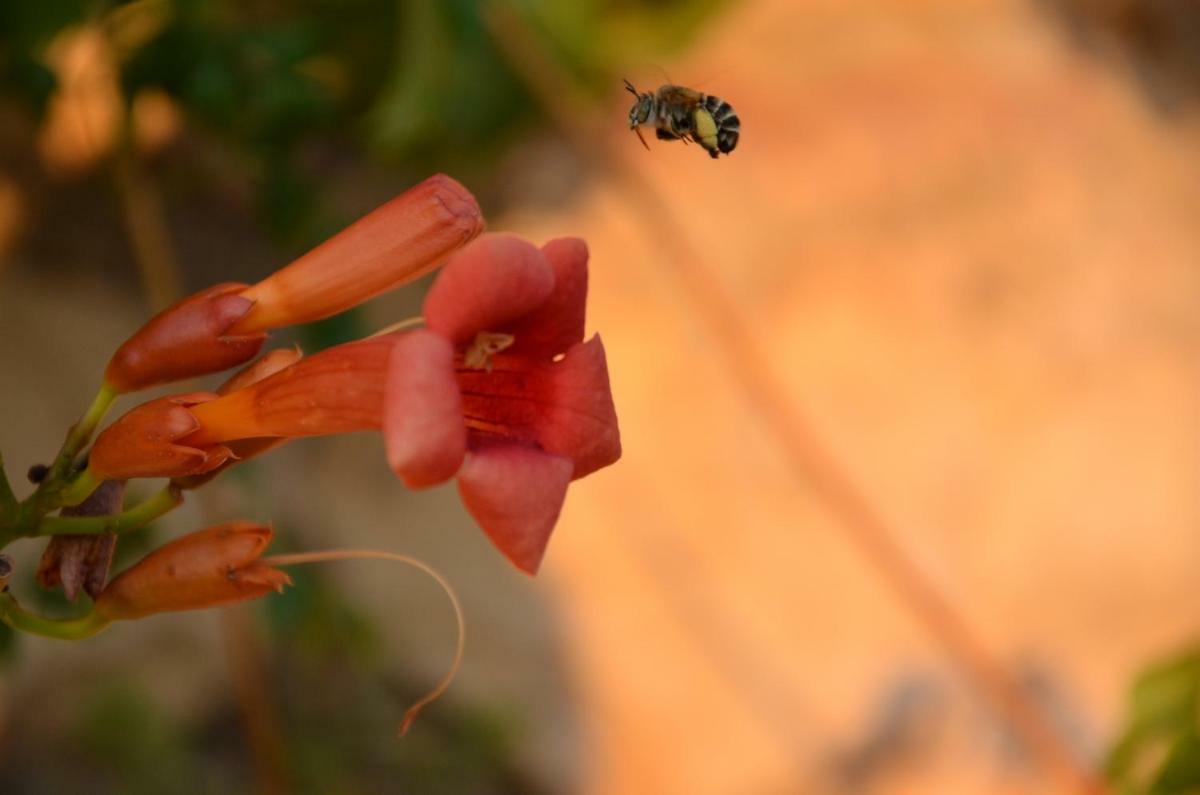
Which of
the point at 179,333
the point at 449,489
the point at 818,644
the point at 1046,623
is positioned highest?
the point at 449,489

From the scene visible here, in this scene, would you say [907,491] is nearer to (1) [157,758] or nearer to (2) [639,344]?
(2) [639,344]

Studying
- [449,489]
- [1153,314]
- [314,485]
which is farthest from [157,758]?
[1153,314]

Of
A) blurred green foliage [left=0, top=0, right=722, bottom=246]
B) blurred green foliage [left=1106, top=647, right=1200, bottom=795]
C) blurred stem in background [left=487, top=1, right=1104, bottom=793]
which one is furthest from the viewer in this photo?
blurred stem in background [left=487, top=1, right=1104, bottom=793]

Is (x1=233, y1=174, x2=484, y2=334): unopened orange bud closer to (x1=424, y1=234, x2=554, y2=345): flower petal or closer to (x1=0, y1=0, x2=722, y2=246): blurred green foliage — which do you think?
(x1=424, y1=234, x2=554, y2=345): flower petal

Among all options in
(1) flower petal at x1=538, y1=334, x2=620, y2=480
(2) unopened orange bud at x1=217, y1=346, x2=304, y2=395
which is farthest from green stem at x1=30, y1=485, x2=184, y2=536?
(1) flower petal at x1=538, y1=334, x2=620, y2=480

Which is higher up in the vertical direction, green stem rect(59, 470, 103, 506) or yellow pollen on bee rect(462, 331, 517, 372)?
green stem rect(59, 470, 103, 506)

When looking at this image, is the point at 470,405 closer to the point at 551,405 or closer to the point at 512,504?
the point at 551,405
